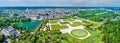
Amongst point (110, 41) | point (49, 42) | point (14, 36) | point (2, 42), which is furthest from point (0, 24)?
point (110, 41)

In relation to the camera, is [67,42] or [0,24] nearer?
[67,42]

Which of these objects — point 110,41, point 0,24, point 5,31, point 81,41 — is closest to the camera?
point 110,41

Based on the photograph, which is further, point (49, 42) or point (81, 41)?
point (81, 41)

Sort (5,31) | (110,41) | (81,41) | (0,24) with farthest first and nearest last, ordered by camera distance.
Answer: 1. (0,24)
2. (5,31)
3. (81,41)
4. (110,41)

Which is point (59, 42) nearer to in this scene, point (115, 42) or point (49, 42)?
point (49, 42)

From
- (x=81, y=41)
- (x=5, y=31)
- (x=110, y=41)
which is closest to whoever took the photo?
(x=110, y=41)

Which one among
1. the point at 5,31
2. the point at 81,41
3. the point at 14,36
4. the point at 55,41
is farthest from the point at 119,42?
the point at 5,31

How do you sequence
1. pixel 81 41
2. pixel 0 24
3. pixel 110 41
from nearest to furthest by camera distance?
pixel 110 41
pixel 81 41
pixel 0 24

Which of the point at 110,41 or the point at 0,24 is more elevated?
the point at 110,41

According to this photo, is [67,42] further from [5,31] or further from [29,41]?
[5,31]
